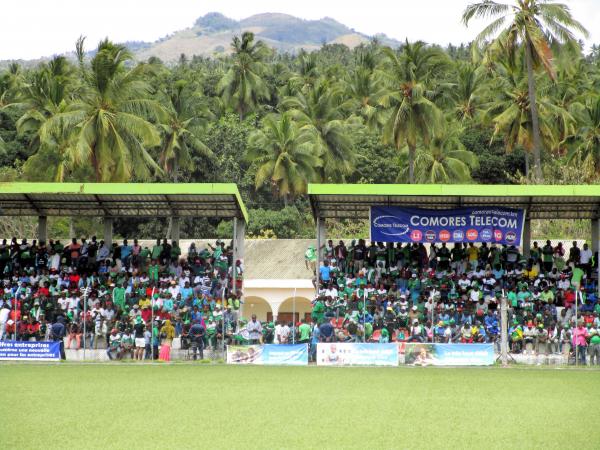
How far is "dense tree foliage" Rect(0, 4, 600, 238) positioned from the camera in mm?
45594

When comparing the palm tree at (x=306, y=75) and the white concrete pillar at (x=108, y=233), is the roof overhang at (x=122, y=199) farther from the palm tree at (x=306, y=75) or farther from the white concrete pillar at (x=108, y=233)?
the palm tree at (x=306, y=75)

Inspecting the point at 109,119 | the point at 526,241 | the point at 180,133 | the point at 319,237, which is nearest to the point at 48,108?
the point at 109,119

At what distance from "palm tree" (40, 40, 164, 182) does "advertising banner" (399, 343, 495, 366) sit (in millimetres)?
19994

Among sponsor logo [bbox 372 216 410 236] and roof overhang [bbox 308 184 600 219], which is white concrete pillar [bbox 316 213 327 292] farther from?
sponsor logo [bbox 372 216 410 236]

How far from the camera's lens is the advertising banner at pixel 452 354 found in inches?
1126

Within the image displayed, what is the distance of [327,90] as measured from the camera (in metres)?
71.3

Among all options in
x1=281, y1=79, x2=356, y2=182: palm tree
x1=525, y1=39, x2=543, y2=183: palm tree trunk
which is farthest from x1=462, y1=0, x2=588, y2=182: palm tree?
x1=281, y1=79, x2=356, y2=182: palm tree

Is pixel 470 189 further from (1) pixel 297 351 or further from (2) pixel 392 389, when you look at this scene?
(2) pixel 392 389

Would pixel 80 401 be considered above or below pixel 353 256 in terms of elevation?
below

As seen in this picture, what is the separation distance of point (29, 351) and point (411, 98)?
3365 centimetres

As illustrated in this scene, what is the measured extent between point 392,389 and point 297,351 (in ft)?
24.6

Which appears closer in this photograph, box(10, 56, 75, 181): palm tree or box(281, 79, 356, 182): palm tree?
box(10, 56, 75, 181): palm tree

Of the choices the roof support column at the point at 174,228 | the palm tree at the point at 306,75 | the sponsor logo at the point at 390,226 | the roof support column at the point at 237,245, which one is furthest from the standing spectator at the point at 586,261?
the palm tree at the point at 306,75

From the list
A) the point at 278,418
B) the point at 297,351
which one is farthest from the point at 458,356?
the point at 278,418
